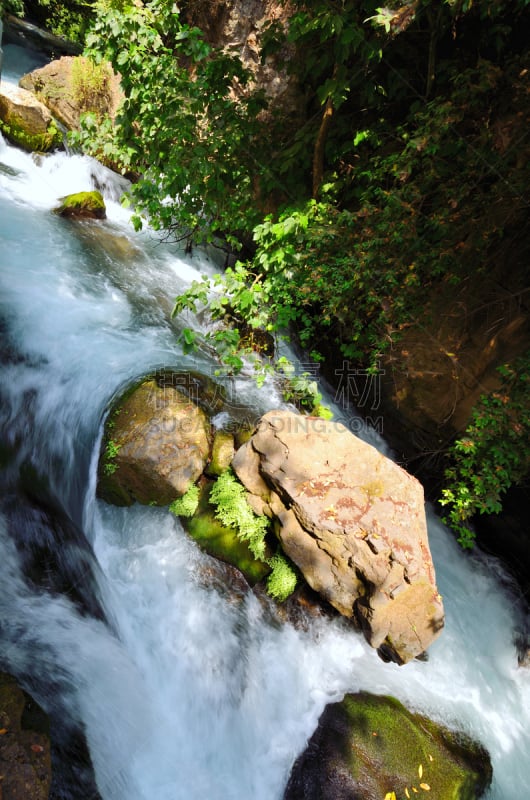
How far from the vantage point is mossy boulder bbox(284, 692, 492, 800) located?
291 cm

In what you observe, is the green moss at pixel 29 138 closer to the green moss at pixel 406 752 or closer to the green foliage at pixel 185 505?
the green foliage at pixel 185 505

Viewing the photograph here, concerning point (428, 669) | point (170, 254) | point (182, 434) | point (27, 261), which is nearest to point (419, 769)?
point (428, 669)

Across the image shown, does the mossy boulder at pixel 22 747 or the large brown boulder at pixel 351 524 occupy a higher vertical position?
the large brown boulder at pixel 351 524

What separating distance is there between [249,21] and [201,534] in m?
9.12

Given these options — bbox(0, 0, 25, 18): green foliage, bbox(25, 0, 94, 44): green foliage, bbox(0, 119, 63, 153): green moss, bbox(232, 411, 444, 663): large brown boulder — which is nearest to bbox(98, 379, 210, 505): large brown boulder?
bbox(232, 411, 444, 663): large brown boulder

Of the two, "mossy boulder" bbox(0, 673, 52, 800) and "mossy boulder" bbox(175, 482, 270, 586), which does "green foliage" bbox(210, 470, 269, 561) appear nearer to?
"mossy boulder" bbox(175, 482, 270, 586)

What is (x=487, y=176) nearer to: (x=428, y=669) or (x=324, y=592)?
(x=324, y=592)

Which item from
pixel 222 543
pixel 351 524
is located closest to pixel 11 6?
pixel 222 543

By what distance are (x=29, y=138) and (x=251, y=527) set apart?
32.9ft

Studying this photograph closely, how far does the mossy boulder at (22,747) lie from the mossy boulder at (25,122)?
10518mm

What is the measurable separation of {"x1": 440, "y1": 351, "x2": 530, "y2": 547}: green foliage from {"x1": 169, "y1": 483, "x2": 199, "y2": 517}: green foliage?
3015 millimetres

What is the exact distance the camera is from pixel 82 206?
764 centimetres

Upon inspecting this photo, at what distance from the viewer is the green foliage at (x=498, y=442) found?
4.10 m

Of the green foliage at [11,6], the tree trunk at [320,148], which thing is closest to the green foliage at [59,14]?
the green foliage at [11,6]
